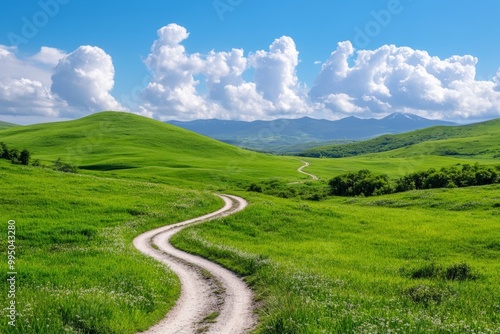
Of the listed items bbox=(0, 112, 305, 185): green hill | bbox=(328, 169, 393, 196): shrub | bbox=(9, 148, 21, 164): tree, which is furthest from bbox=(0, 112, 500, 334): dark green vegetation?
bbox=(0, 112, 305, 185): green hill

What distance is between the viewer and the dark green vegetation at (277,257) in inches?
525

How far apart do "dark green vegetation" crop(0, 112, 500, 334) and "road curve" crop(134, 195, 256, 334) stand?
Answer: 720 mm

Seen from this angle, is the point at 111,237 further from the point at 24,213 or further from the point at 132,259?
the point at 24,213

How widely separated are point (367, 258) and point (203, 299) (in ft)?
56.8

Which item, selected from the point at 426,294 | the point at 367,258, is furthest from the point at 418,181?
the point at 426,294

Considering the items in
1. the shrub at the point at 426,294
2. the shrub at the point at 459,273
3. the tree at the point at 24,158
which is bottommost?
the shrub at the point at 459,273

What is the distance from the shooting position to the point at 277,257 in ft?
92.6

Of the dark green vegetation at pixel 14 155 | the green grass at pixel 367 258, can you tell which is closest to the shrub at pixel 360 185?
the green grass at pixel 367 258

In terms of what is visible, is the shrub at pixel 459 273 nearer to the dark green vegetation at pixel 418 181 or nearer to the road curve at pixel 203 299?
the road curve at pixel 203 299

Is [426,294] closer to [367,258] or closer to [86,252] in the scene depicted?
[367,258]

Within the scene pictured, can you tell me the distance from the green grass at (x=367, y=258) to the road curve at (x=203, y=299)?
0.89 metres

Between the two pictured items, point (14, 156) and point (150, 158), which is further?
point (150, 158)

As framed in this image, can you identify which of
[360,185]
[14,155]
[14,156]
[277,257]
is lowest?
[277,257]

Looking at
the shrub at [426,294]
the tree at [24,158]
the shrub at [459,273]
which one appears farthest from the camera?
the tree at [24,158]
